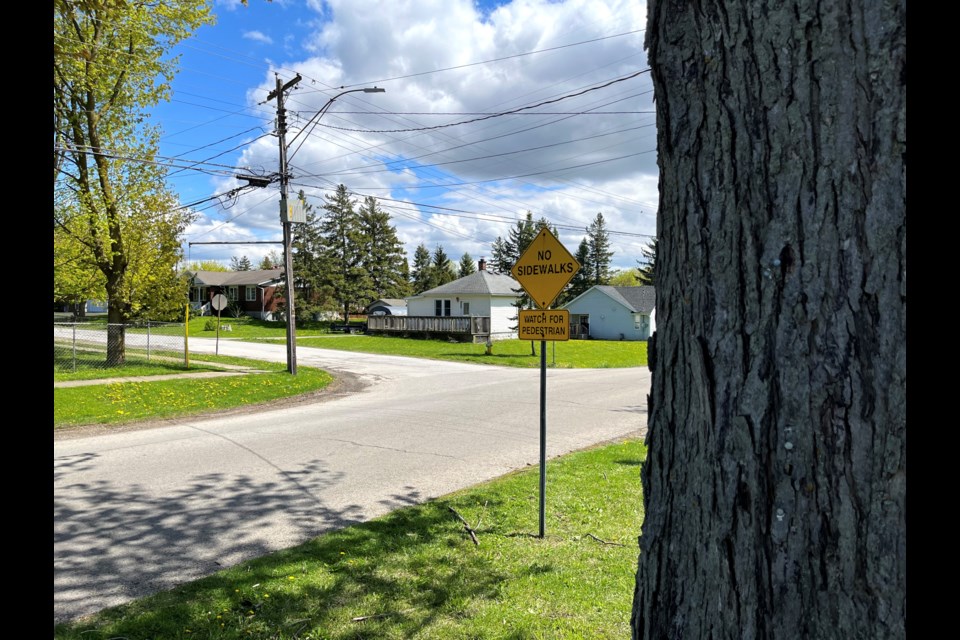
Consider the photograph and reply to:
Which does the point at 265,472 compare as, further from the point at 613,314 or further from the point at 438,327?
the point at 613,314

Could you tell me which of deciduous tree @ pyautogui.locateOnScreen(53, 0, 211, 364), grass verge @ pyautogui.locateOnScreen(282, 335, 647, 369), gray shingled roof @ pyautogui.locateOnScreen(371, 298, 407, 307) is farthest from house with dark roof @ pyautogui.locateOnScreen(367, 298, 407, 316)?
deciduous tree @ pyautogui.locateOnScreen(53, 0, 211, 364)

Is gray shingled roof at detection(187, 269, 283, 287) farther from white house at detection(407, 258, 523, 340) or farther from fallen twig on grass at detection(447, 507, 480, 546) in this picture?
fallen twig on grass at detection(447, 507, 480, 546)

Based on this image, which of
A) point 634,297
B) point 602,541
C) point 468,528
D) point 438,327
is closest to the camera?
point 602,541

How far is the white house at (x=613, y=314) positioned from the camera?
48344 mm

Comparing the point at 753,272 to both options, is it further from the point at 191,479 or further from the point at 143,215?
the point at 143,215

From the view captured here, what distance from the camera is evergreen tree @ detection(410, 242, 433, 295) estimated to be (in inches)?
2785

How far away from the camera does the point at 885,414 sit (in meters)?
1.04

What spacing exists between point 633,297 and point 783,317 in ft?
167

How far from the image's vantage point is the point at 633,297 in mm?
50469

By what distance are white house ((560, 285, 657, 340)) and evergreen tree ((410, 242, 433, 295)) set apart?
2371 cm

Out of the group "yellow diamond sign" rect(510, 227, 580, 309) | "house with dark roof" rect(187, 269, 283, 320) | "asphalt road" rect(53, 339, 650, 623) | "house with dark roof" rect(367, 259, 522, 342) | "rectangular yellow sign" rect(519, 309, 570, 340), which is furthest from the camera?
"house with dark roof" rect(187, 269, 283, 320)

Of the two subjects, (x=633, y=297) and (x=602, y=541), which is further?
(x=633, y=297)

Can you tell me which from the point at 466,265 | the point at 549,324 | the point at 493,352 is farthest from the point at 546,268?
the point at 466,265
